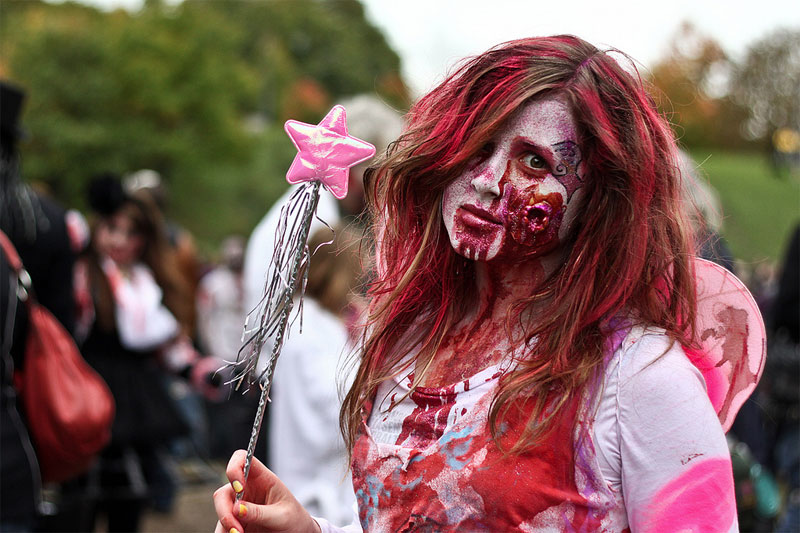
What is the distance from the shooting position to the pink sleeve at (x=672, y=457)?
1231 millimetres

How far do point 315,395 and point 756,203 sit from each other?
37.8 meters

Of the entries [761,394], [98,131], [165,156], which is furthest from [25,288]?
[165,156]

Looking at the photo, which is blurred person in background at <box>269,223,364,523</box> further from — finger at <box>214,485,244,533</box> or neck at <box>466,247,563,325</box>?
finger at <box>214,485,244,533</box>

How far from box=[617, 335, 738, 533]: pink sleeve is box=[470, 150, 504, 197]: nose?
0.35m

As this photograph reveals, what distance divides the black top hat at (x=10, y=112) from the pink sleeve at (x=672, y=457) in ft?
9.69

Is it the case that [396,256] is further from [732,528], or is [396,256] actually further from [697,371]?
[732,528]

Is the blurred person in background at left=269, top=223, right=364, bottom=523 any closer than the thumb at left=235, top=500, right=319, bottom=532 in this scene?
No

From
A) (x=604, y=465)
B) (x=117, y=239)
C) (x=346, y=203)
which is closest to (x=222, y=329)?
(x=117, y=239)

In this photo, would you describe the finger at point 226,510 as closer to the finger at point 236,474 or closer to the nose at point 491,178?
the finger at point 236,474

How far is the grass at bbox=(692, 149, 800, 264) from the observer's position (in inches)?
1308

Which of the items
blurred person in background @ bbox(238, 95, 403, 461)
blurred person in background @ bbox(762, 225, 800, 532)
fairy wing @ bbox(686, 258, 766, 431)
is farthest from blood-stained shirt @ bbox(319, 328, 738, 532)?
blurred person in background @ bbox(762, 225, 800, 532)

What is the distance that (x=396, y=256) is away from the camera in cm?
163

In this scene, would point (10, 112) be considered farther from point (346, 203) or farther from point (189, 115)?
point (189, 115)

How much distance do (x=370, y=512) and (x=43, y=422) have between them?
82.6 inches
